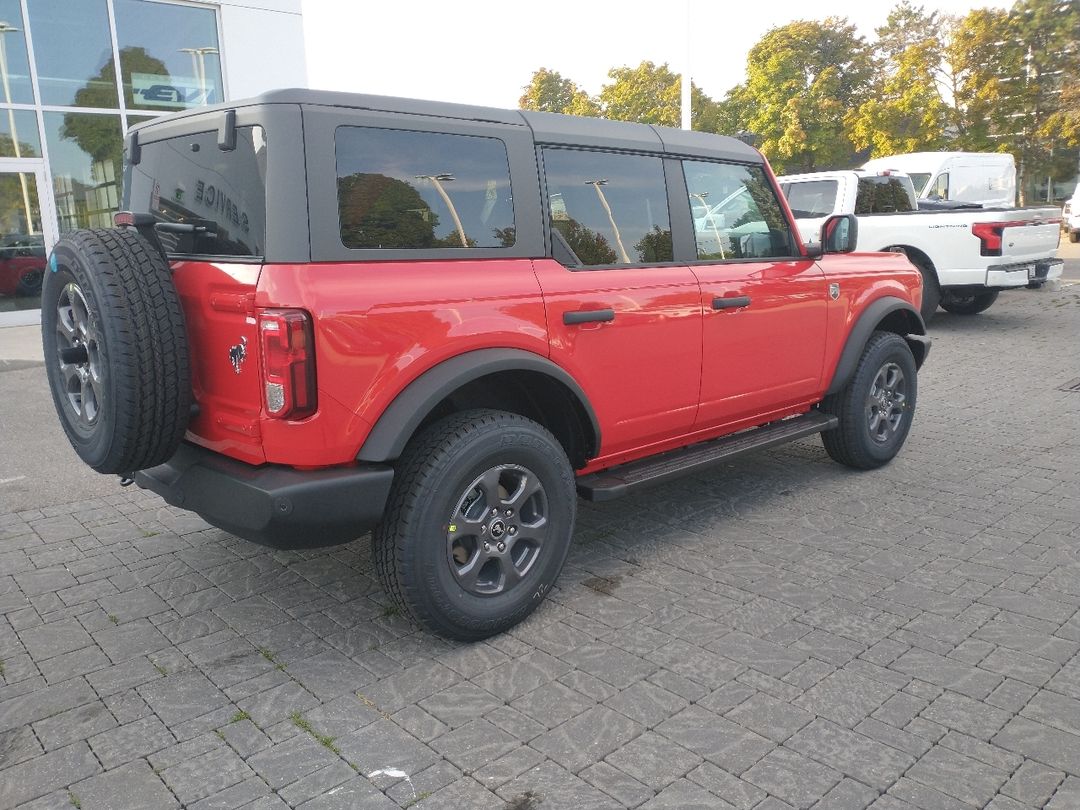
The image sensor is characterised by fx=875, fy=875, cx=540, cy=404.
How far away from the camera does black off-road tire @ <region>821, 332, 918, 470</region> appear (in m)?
5.12

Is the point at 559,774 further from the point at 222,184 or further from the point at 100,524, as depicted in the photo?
the point at 100,524

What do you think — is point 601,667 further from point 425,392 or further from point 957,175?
point 957,175

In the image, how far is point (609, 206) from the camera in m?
3.87

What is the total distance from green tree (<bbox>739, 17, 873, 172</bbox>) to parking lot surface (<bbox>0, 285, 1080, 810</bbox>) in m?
39.5

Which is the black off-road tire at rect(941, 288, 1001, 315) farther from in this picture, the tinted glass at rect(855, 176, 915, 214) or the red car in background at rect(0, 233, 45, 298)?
the red car in background at rect(0, 233, 45, 298)

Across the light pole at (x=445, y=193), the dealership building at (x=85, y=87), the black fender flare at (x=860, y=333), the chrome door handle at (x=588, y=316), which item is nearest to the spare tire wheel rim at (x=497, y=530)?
the chrome door handle at (x=588, y=316)

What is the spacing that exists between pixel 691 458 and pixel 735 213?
4.23ft

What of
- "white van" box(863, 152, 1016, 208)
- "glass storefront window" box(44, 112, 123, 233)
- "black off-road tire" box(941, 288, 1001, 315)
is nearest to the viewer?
"black off-road tire" box(941, 288, 1001, 315)

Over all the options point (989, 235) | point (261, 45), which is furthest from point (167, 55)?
point (989, 235)

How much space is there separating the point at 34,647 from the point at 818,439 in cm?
491

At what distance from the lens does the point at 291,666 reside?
3166mm

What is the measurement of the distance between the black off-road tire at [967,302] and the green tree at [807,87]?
1197 inches

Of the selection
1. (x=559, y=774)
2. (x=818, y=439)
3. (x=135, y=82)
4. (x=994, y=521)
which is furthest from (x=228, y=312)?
(x=135, y=82)

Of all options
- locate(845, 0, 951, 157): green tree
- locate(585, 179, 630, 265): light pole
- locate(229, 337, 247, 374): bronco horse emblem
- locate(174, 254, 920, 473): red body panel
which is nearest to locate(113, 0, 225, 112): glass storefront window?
locate(585, 179, 630, 265): light pole
